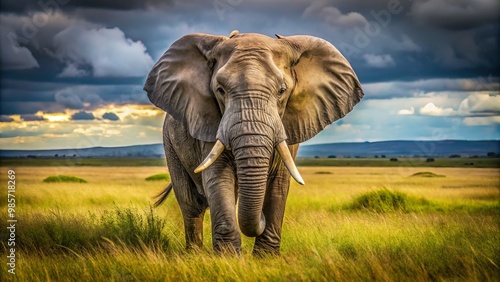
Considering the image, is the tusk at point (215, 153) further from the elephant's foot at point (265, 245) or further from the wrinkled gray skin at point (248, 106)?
the elephant's foot at point (265, 245)

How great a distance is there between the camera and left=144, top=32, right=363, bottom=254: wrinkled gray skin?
912 cm

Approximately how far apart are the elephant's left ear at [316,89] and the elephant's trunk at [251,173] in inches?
47.6

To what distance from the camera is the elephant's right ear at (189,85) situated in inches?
397

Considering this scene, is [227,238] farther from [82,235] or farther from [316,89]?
[82,235]

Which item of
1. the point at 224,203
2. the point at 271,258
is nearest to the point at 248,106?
the point at 224,203

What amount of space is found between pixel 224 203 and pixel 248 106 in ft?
5.33

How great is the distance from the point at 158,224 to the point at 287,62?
392cm

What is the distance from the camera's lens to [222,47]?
9.91 metres

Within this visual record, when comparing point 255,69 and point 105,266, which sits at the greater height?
point 255,69

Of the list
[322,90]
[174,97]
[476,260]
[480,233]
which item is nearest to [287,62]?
[322,90]

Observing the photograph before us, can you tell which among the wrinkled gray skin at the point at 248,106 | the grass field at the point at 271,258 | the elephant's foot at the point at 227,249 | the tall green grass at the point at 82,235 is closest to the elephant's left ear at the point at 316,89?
the wrinkled gray skin at the point at 248,106

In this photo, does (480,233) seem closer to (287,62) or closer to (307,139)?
(307,139)

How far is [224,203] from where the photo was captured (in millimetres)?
9969

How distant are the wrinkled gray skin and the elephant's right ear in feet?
0.05
